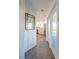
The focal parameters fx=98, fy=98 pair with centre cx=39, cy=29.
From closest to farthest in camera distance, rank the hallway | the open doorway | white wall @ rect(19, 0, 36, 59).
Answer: white wall @ rect(19, 0, 36, 59), the open doorway, the hallway

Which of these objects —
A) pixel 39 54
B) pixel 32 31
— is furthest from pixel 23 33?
pixel 32 31

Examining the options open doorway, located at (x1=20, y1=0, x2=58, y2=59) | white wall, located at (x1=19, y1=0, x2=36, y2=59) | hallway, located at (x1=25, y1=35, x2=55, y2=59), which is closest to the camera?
white wall, located at (x1=19, y1=0, x2=36, y2=59)

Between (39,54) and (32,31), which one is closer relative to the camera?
(39,54)

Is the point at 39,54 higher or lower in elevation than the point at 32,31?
lower

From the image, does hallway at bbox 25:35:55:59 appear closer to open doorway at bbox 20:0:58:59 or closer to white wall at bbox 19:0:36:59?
open doorway at bbox 20:0:58:59

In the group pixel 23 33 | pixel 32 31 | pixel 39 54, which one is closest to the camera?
pixel 23 33

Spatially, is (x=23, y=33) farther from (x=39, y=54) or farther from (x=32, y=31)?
(x=32, y=31)

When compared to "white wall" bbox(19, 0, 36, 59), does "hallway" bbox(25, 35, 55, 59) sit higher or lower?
lower

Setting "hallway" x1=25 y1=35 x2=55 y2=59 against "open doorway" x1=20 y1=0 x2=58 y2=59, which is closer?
"open doorway" x1=20 y1=0 x2=58 y2=59

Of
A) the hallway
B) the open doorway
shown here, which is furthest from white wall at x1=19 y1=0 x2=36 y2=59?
the hallway

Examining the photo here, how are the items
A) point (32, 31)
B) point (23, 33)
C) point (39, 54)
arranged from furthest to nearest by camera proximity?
point (32, 31)
point (39, 54)
point (23, 33)
